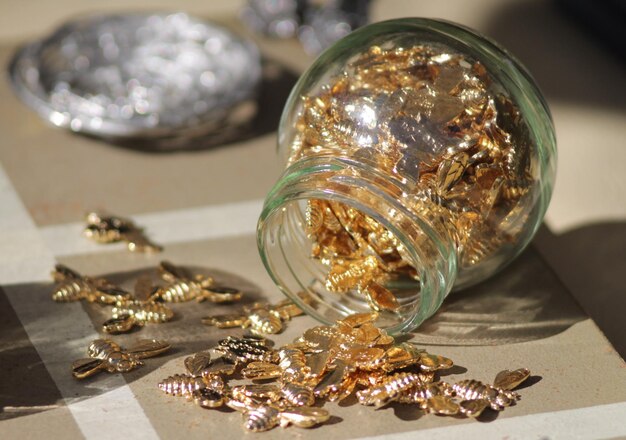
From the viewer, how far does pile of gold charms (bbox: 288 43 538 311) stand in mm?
706

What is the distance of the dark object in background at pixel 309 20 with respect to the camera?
1211 millimetres

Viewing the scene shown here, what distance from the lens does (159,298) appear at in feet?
2.61

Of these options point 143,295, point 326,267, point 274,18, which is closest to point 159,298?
point 143,295

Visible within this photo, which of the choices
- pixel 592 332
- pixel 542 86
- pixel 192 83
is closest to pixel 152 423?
pixel 592 332

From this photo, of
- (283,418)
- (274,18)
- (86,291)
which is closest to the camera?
(283,418)

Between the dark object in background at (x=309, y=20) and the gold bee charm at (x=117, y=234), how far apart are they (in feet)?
1.36

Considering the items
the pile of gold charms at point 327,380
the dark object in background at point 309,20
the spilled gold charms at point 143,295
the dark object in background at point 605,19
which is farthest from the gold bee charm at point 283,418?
the dark object in background at point 605,19

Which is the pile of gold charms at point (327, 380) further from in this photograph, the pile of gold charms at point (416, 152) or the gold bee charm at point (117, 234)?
the gold bee charm at point (117, 234)

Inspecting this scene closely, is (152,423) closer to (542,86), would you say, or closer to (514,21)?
(542,86)

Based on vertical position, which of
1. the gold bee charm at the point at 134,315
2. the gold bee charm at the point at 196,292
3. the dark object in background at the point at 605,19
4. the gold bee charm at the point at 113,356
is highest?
the dark object in background at the point at 605,19

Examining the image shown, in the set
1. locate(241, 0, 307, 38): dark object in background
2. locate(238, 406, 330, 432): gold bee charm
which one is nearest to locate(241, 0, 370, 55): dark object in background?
locate(241, 0, 307, 38): dark object in background

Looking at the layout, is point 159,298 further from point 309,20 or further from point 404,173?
point 309,20

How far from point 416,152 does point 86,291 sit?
0.28 meters

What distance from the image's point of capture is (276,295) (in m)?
0.81
